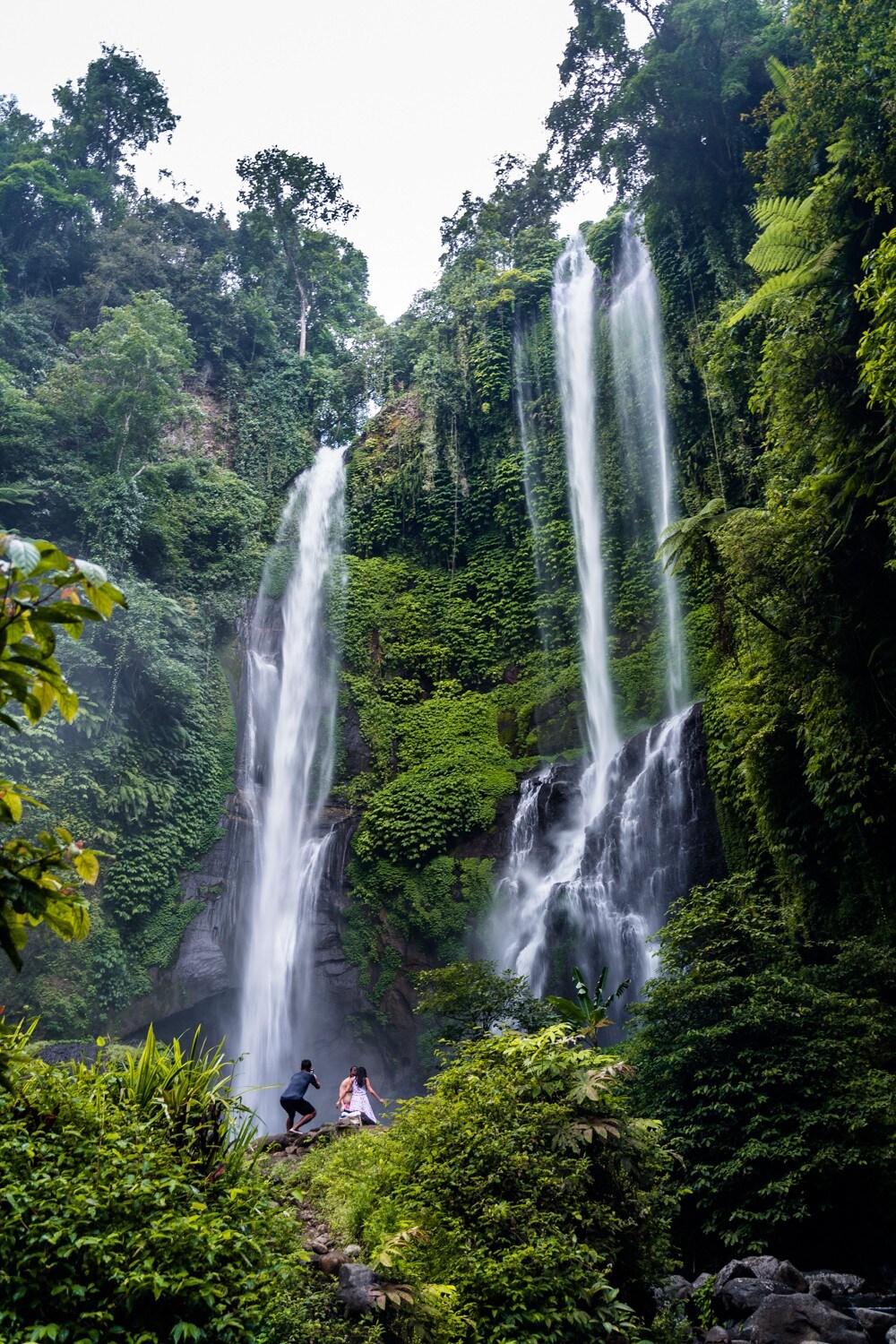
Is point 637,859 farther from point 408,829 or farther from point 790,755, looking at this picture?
point 408,829

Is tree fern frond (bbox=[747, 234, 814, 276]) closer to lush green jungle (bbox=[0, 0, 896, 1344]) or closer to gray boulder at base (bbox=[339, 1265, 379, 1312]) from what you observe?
lush green jungle (bbox=[0, 0, 896, 1344])

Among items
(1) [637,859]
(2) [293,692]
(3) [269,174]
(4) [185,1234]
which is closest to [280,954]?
(2) [293,692]

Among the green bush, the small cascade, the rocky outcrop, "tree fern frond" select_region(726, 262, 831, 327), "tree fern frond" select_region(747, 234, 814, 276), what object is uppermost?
"tree fern frond" select_region(747, 234, 814, 276)

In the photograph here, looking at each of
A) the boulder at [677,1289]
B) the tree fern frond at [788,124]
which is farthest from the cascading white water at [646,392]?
the boulder at [677,1289]

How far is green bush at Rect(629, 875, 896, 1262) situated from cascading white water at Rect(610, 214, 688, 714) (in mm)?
8269

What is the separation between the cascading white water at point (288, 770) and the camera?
1546 cm

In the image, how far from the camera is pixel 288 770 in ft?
60.4

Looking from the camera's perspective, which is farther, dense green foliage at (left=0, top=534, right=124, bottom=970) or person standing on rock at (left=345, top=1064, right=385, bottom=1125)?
person standing on rock at (left=345, top=1064, right=385, bottom=1125)

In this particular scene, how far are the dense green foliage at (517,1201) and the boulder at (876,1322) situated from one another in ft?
4.07

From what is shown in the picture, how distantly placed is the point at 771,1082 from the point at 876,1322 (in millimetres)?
1681

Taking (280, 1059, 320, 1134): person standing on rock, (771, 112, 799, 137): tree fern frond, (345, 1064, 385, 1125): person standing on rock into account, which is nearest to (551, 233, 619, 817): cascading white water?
(345, 1064, 385, 1125): person standing on rock

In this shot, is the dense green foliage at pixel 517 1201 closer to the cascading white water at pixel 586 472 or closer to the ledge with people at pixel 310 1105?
the ledge with people at pixel 310 1105

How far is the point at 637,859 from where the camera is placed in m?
12.2

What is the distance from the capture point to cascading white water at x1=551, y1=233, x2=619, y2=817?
54.1 feet
